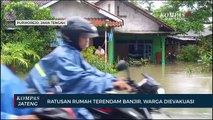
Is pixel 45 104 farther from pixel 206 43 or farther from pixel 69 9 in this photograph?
pixel 206 43

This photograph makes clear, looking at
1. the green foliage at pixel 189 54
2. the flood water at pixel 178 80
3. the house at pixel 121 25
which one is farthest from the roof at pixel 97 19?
the green foliage at pixel 189 54

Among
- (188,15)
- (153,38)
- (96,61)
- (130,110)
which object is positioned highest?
(188,15)

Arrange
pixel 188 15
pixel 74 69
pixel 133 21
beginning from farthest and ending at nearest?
pixel 188 15, pixel 133 21, pixel 74 69

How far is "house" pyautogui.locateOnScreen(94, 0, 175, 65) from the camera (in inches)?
92.0

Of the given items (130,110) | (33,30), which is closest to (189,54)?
(130,110)

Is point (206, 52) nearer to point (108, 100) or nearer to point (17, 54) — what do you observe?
point (108, 100)

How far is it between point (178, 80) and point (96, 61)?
1.48 feet

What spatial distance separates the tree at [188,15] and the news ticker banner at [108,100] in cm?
35

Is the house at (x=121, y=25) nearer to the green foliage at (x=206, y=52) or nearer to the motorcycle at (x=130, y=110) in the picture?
the motorcycle at (x=130, y=110)

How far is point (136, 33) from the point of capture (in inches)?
92.0

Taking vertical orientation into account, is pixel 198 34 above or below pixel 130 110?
above

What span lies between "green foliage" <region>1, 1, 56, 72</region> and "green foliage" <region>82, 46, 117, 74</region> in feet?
0.60

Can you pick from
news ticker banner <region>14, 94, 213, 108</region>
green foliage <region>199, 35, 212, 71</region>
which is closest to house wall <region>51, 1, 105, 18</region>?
news ticker banner <region>14, 94, 213, 108</region>

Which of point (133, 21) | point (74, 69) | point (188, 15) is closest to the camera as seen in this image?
point (74, 69)
